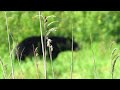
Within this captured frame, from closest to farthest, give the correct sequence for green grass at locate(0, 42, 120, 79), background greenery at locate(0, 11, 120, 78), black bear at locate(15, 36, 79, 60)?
green grass at locate(0, 42, 120, 79)
background greenery at locate(0, 11, 120, 78)
black bear at locate(15, 36, 79, 60)

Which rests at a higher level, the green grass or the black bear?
the black bear

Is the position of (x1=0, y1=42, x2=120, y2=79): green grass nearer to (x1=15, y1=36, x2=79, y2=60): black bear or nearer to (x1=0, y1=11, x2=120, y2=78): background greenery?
(x1=0, y1=11, x2=120, y2=78): background greenery

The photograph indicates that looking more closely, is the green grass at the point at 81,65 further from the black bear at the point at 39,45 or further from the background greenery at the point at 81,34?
the black bear at the point at 39,45

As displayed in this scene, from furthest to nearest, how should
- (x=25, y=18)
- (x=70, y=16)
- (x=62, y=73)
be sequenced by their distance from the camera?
(x=70, y=16), (x=25, y=18), (x=62, y=73)

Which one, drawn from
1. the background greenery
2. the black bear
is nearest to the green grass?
the background greenery

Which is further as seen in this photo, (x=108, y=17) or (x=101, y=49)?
(x=108, y=17)

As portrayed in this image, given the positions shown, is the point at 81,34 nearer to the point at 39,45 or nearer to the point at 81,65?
the point at 39,45

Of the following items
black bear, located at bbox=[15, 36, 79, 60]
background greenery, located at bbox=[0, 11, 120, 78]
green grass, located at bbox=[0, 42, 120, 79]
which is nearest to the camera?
green grass, located at bbox=[0, 42, 120, 79]

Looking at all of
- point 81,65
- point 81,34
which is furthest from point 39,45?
point 81,34
